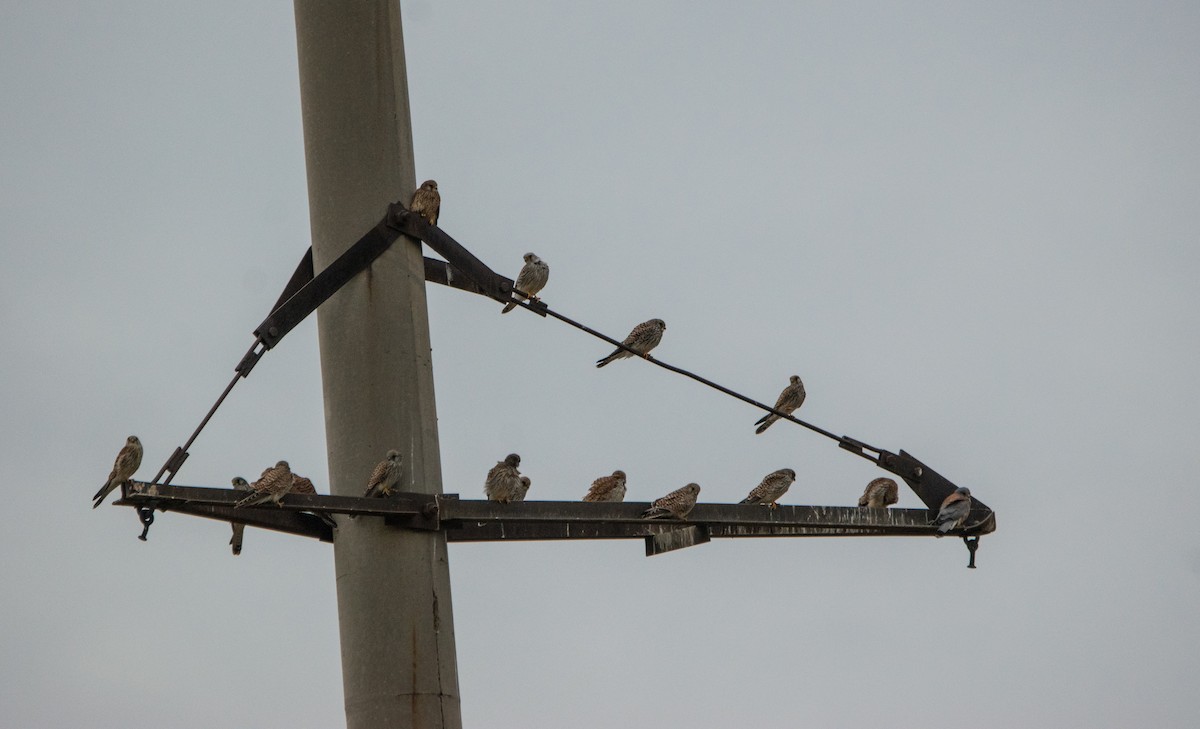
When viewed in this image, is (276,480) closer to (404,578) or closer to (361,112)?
(404,578)

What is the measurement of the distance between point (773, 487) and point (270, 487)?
6.38m

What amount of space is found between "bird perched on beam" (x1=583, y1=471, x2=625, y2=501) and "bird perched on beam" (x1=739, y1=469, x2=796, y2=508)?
1209 millimetres

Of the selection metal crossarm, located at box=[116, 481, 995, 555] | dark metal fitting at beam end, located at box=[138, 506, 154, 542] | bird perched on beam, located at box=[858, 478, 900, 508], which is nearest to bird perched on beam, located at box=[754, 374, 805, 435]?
bird perched on beam, located at box=[858, 478, 900, 508]

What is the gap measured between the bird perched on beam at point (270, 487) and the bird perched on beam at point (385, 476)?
543 millimetres

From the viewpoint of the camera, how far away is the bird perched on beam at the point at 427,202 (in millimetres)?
11805

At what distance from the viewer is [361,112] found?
11.8m

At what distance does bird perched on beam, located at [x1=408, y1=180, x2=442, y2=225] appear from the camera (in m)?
11.8

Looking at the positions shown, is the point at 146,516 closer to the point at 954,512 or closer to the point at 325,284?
the point at 325,284

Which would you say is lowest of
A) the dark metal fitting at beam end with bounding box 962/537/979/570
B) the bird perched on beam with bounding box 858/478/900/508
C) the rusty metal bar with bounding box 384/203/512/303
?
the dark metal fitting at beam end with bounding box 962/537/979/570

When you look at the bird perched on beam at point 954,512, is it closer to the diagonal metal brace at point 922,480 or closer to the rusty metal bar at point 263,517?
the diagonal metal brace at point 922,480

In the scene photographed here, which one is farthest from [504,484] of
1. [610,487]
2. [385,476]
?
[385,476]

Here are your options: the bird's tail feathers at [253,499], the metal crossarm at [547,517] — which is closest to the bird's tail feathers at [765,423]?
the metal crossarm at [547,517]

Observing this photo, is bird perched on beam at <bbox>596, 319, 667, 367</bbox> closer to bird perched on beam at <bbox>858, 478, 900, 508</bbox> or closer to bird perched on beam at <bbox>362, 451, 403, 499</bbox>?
bird perched on beam at <bbox>858, 478, 900, 508</bbox>

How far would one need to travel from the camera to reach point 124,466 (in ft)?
37.7
